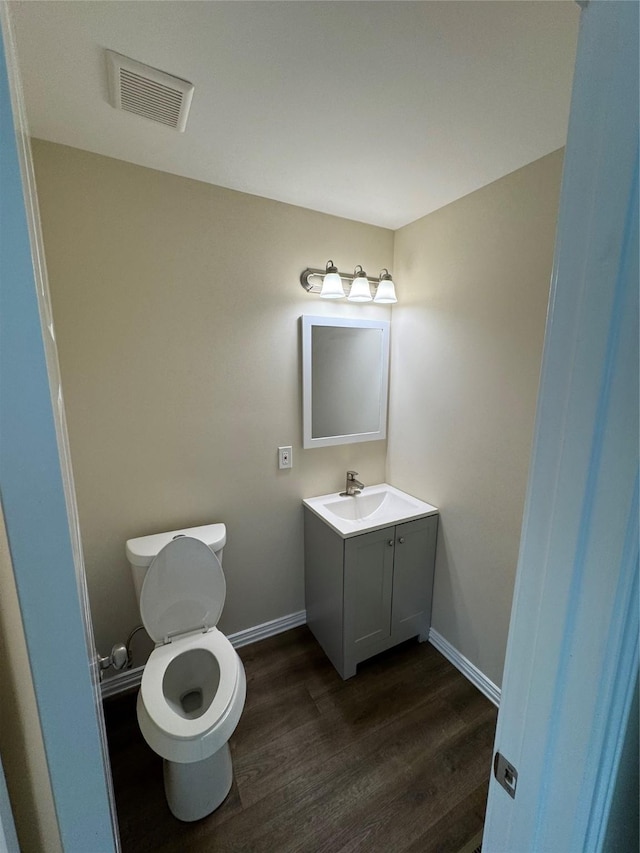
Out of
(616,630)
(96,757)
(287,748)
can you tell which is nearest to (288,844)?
(287,748)

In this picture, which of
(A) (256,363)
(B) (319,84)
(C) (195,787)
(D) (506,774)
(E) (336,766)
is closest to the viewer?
(D) (506,774)

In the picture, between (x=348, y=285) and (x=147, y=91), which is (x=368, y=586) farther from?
(x=147, y=91)

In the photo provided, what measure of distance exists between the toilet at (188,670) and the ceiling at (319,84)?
62.0 inches

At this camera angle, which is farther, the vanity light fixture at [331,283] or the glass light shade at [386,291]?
the glass light shade at [386,291]

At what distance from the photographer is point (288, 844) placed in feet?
3.76

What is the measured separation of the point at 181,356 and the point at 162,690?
135cm

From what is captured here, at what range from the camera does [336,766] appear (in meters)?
1.37

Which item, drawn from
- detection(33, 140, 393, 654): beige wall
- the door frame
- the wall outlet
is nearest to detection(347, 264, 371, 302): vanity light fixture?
detection(33, 140, 393, 654): beige wall

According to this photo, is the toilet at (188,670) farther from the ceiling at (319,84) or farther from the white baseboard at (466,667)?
the ceiling at (319,84)

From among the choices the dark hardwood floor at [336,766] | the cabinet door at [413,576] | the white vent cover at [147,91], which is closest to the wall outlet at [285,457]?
the cabinet door at [413,576]

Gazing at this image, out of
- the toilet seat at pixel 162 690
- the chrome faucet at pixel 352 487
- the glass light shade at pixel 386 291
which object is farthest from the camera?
the chrome faucet at pixel 352 487

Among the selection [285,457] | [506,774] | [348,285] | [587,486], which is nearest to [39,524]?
[587,486]

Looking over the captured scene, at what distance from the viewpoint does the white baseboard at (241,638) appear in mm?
1665

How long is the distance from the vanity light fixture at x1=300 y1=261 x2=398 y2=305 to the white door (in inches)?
54.8
